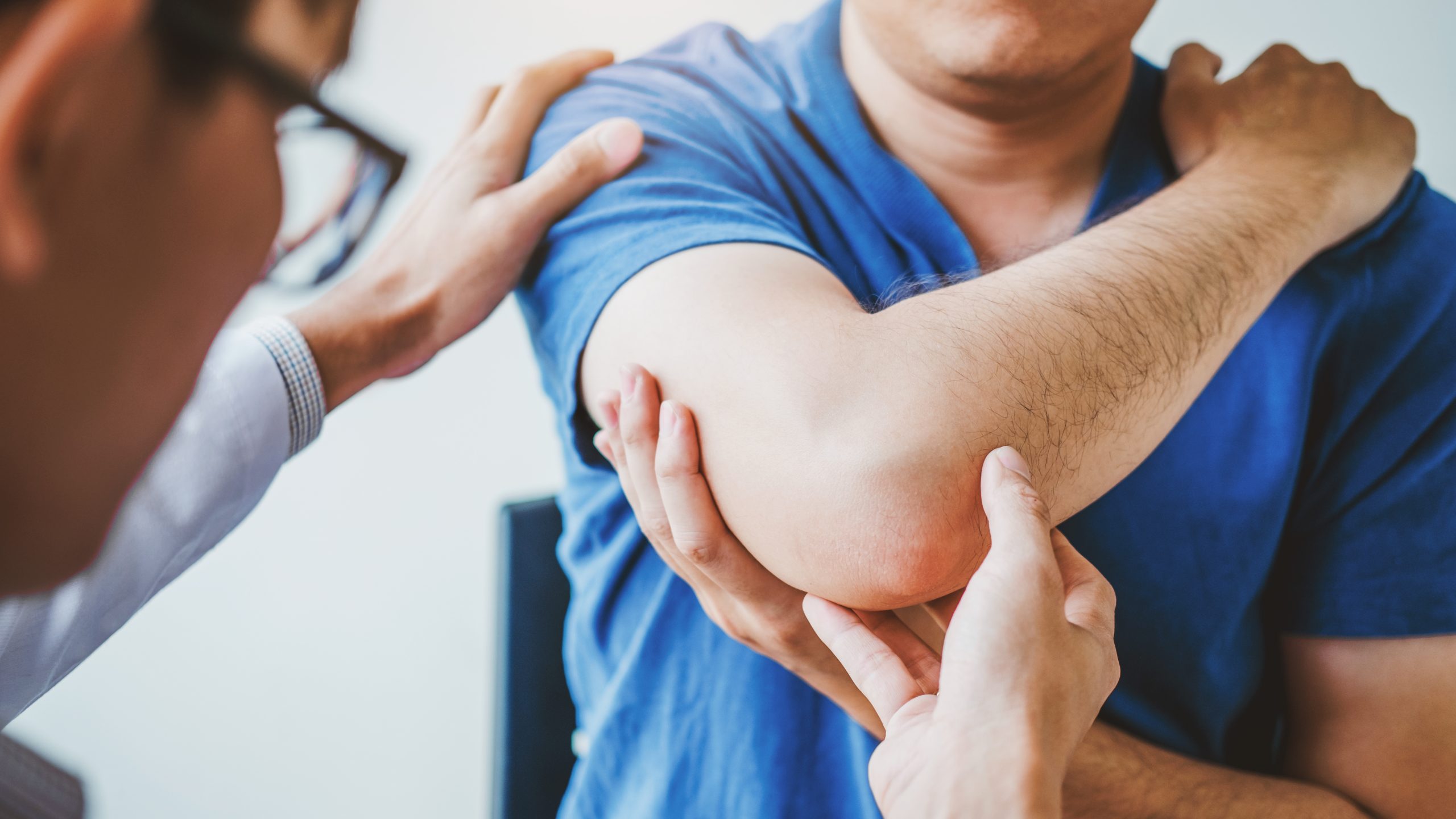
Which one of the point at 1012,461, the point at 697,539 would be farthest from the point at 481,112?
the point at 1012,461

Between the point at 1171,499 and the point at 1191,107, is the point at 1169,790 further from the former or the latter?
the point at 1191,107

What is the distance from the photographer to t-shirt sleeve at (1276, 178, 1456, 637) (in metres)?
0.77

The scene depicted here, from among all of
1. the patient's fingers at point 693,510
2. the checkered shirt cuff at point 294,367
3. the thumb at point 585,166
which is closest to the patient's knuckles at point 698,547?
the patient's fingers at point 693,510

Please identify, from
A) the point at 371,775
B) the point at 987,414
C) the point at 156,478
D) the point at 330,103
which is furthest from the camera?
the point at 371,775

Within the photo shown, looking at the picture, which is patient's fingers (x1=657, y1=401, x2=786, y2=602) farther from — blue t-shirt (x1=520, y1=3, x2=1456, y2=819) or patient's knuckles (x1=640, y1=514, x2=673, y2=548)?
blue t-shirt (x1=520, y1=3, x2=1456, y2=819)

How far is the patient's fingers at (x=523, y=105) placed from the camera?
813 mm

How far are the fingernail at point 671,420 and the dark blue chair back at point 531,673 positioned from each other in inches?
21.9

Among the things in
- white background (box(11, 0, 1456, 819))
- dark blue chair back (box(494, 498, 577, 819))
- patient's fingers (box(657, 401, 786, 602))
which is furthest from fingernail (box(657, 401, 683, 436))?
white background (box(11, 0, 1456, 819))

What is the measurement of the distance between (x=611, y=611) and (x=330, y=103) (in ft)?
1.96

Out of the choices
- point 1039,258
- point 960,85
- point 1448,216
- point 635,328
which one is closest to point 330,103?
point 635,328

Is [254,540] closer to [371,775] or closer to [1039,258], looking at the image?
[371,775]

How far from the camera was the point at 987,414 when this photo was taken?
0.52m

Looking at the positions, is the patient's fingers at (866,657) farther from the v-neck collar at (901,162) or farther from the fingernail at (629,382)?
the v-neck collar at (901,162)

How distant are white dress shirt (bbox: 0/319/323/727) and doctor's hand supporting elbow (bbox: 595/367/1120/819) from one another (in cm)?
38
